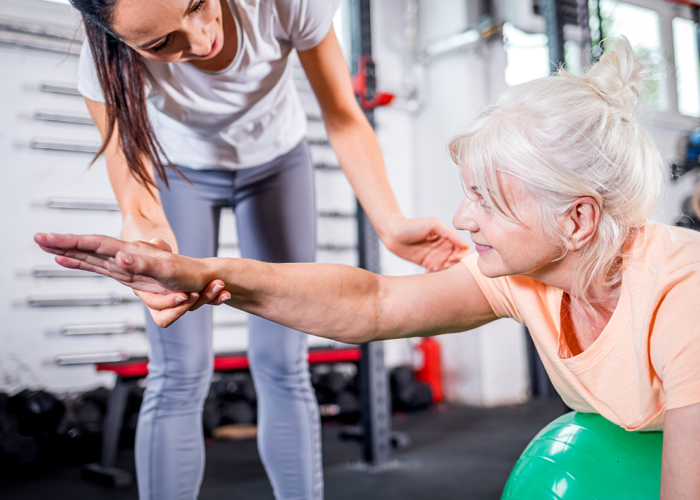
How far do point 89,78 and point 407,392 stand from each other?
3.12m

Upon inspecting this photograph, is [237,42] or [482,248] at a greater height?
[237,42]

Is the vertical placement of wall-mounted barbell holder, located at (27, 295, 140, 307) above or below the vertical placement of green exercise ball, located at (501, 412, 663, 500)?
above

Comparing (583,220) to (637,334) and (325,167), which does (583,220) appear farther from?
(325,167)

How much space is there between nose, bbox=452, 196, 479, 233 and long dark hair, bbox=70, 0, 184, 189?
61cm

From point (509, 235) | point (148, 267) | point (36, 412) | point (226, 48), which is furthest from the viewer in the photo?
point (36, 412)

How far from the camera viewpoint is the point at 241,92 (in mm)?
1190

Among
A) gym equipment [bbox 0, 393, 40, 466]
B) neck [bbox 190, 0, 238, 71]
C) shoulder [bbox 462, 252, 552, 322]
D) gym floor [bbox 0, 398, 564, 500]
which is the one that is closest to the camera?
shoulder [bbox 462, 252, 552, 322]

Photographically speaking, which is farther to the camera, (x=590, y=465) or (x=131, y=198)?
(x=131, y=198)

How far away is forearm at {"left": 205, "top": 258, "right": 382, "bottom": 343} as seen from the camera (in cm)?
79

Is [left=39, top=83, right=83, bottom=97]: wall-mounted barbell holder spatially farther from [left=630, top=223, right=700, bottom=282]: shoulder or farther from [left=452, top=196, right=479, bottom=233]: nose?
[left=630, top=223, right=700, bottom=282]: shoulder

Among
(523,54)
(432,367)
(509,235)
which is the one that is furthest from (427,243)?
(523,54)

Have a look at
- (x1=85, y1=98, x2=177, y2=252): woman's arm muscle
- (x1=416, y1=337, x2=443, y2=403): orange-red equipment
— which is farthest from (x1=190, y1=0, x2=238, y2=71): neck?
(x1=416, y1=337, x2=443, y2=403): orange-red equipment

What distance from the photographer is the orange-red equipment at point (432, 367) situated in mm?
4109

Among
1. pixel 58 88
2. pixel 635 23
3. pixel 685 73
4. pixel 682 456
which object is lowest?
pixel 682 456
